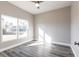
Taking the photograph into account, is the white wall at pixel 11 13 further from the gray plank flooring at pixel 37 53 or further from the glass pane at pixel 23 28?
the gray plank flooring at pixel 37 53

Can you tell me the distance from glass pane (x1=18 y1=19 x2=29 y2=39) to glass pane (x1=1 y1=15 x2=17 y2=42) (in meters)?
0.53

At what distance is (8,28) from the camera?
4.85m

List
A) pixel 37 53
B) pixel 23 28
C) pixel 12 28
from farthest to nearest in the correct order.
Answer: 1. pixel 23 28
2. pixel 12 28
3. pixel 37 53

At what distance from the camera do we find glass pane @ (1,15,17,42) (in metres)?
4.41

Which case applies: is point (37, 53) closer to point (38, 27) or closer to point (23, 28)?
point (23, 28)

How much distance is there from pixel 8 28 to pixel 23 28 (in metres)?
1.52

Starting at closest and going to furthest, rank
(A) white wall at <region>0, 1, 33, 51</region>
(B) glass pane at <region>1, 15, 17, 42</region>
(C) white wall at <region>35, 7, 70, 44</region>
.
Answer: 1. (A) white wall at <region>0, 1, 33, 51</region>
2. (B) glass pane at <region>1, 15, 17, 42</region>
3. (C) white wall at <region>35, 7, 70, 44</region>

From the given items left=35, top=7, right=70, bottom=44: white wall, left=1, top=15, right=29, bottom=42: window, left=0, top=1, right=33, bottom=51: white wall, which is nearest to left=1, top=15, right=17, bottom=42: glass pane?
left=1, top=15, right=29, bottom=42: window

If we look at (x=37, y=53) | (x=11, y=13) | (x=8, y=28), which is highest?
(x=11, y=13)

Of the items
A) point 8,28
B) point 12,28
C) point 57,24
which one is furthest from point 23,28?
point 57,24

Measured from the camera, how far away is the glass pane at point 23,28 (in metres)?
5.87

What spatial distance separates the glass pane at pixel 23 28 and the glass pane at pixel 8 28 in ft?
1.73

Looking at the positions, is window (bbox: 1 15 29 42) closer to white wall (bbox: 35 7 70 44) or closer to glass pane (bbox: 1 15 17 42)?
glass pane (bbox: 1 15 17 42)

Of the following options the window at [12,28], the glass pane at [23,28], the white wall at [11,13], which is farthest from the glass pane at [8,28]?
the glass pane at [23,28]
